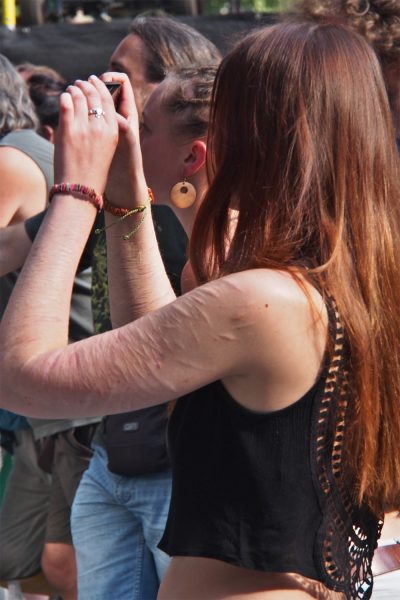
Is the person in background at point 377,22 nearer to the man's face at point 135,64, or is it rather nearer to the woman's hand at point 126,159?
the man's face at point 135,64

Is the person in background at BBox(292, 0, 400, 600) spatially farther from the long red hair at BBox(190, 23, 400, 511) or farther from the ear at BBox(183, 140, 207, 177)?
the long red hair at BBox(190, 23, 400, 511)

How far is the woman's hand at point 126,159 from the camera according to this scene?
1.54 metres

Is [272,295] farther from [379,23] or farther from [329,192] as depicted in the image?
[379,23]

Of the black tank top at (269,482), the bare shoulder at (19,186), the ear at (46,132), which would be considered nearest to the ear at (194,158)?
the black tank top at (269,482)

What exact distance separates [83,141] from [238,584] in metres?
0.69

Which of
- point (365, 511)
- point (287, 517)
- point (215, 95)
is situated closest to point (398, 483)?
point (365, 511)

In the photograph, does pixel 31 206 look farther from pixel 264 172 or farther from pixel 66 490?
pixel 264 172

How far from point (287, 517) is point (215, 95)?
0.65 metres

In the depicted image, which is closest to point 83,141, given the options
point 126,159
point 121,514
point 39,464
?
point 126,159

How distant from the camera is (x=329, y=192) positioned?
1379 mm

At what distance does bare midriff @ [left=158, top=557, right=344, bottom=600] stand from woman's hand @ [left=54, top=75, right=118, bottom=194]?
1.92 feet

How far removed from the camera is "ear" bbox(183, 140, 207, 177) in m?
2.04

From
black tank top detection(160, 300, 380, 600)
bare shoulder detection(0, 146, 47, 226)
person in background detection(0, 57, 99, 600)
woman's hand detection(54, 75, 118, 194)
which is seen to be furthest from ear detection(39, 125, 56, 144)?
black tank top detection(160, 300, 380, 600)

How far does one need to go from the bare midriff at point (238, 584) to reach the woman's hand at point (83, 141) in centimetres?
58
